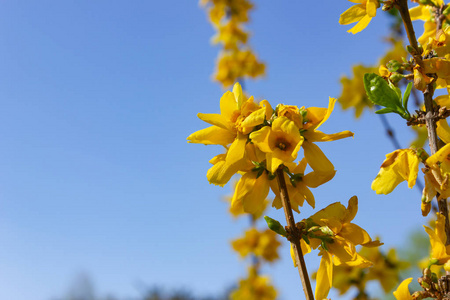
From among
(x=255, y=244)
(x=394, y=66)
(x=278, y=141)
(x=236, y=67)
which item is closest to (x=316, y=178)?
(x=278, y=141)

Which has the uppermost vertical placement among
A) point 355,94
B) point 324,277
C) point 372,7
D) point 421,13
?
point 355,94

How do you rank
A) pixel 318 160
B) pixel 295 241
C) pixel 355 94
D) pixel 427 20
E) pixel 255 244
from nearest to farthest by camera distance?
1. pixel 295 241
2. pixel 318 160
3. pixel 427 20
4. pixel 355 94
5. pixel 255 244

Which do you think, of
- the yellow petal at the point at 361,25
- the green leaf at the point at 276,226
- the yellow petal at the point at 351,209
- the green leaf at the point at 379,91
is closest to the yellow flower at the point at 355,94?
the yellow petal at the point at 361,25

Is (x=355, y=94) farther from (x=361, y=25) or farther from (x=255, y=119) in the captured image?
(x=255, y=119)

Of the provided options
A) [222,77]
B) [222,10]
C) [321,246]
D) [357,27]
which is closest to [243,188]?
[321,246]

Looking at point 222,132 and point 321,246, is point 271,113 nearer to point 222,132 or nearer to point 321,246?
point 222,132

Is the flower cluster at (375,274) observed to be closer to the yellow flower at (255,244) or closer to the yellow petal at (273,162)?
the yellow petal at (273,162)

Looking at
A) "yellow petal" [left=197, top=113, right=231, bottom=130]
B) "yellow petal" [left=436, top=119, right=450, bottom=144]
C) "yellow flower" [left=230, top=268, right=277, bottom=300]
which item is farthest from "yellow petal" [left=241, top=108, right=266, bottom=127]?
"yellow flower" [left=230, top=268, right=277, bottom=300]
